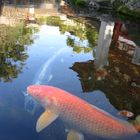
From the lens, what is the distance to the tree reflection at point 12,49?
29.3 ft

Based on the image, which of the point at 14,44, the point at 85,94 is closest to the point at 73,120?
the point at 85,94

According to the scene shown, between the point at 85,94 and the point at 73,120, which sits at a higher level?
the point at 73,120

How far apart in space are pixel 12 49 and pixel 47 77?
266 centimetres

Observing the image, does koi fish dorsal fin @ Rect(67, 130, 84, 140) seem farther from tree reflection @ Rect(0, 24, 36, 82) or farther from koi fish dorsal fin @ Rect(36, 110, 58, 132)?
tree reflection @ Rect(0, 24, 36, 82)

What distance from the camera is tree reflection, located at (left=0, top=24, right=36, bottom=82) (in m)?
8.94

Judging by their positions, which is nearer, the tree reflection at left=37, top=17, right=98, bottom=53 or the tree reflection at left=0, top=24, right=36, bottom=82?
the tree reflection at left=0, top=24, right=36, bottom=82

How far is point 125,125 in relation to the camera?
5.59 m

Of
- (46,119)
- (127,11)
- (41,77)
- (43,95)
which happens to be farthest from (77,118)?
(127,11)

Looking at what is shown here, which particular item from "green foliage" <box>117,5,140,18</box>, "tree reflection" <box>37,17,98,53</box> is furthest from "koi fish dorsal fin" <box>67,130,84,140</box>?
"green foliage" <box>117,5,140,18</box>

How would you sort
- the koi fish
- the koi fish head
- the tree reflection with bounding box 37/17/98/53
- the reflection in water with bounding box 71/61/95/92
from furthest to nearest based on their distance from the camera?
the tree reflection with bounding box 37/17/98/53 → the reflection in water with bounding box 71/61/95/92 → the koi fish head → the koi fish

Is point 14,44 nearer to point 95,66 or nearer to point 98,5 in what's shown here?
point 95,66

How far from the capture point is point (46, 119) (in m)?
5.77

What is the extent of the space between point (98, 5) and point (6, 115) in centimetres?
2291

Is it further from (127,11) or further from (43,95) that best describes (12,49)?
(127,11)
